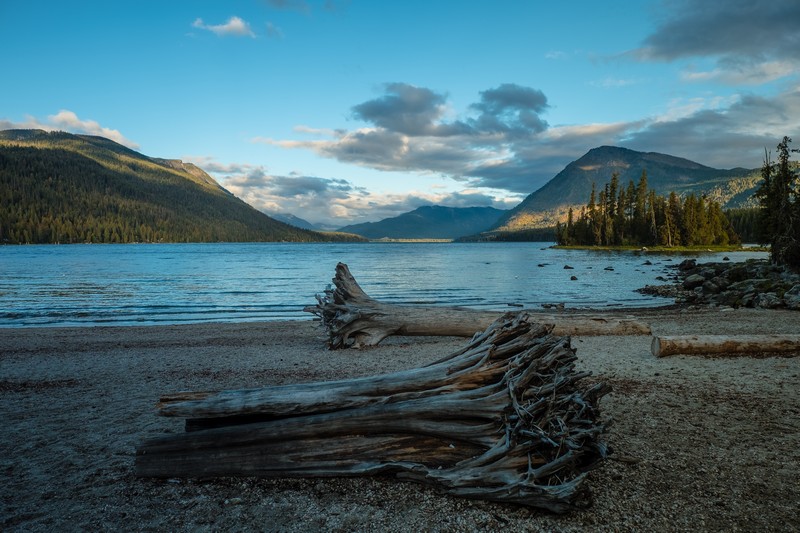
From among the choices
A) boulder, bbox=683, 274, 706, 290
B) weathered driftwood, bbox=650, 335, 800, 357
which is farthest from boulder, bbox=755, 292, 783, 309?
weathered driftwood, bbox=650, 335, 800, 357

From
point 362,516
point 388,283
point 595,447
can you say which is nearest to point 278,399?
point 362,516

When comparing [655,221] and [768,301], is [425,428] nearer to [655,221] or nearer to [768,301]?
[768,301]

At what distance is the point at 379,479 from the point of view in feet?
16.8

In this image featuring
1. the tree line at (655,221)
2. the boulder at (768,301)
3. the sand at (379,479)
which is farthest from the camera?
the tree line at (655,221)

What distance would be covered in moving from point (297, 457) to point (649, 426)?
4882 mm

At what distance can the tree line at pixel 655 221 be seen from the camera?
357 feet

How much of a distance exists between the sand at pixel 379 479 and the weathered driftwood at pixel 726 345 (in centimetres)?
33

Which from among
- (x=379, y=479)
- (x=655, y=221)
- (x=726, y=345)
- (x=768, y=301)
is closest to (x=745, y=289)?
(x=768, y=301)

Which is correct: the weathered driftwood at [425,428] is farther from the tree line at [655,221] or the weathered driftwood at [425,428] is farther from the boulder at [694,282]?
the tree line at [655,221]

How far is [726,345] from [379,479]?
1018 centimetres

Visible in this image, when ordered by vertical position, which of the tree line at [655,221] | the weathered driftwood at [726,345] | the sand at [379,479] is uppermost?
the tree line at [655,221]

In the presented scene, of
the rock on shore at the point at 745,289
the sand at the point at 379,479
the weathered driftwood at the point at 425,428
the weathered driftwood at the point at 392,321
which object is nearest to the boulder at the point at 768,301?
the rock on shore at the point at 745,289

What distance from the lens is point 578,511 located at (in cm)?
442

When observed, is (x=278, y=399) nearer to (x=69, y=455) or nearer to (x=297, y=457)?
(x=297, y=457)
